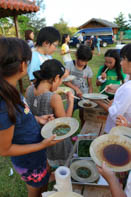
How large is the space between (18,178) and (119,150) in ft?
6.25

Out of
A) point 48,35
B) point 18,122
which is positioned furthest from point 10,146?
point 48,35

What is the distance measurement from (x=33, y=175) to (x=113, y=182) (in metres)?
0.75

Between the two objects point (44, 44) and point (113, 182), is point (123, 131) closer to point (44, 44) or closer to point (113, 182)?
point (113, 182)

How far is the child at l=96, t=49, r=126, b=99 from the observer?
2855 millimetres

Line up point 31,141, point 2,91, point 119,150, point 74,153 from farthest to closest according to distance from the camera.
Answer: point 74,153 → point 31,141 → point 119,150 → point 2,91

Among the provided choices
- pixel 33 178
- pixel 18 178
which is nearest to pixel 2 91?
pixel 33 178

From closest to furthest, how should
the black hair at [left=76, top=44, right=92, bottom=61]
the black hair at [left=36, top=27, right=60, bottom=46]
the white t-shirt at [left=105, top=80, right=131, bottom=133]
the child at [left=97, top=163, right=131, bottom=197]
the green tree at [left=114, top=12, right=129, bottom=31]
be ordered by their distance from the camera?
the child at [left=97, top=163, right=131, bottom=197] < the white t-shirt at [left=105, top=80, right=131, bottom=133] < the black hair at [left=36, top=27, right=60, bottom=46] < the black hair at [left=76, top=44, right=92, bottom=61] < the green tree at [left=114, top=12, right=129, bottom=31]

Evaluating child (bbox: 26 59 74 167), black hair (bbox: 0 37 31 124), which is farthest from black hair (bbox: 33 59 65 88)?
black hair (bbox: 0 37 31 124)

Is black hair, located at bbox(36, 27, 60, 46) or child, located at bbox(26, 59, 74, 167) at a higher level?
black hair, located at bbox(36, 27, 60, 46)

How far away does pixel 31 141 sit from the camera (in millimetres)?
1367

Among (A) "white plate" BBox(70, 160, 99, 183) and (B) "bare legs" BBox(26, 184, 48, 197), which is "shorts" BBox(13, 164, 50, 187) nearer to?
(B) "bare legs" BBox(26, 184, 48, 197)

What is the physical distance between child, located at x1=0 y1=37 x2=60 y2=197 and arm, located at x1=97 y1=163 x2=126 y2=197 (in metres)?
0.48

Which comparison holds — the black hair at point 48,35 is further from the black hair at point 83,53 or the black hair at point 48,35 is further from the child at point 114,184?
the child at point 114,184

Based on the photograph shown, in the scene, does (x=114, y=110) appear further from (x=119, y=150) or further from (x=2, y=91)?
(x=2, y=91)
